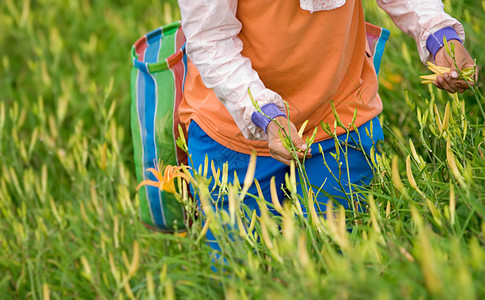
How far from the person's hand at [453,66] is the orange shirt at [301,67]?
207 millimetres

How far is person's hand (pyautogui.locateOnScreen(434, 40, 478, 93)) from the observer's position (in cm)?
139

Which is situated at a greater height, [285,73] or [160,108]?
[285,73]

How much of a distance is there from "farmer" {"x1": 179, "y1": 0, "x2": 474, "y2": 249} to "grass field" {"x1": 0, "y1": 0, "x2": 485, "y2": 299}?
A: 5.7 inches

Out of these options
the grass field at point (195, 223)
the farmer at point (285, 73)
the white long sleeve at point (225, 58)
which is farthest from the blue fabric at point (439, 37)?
the white long sleeve at point (225, 58)

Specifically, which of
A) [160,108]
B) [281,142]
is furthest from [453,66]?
[160,108]

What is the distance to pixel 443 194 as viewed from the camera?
51.8 inches

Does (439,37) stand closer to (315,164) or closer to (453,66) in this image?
(453,66)

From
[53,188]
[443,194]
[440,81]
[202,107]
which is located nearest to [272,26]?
[202,107]

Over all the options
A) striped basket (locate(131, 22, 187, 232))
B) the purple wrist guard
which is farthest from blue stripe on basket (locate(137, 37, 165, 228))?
the purple wrist guard

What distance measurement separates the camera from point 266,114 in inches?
52.4

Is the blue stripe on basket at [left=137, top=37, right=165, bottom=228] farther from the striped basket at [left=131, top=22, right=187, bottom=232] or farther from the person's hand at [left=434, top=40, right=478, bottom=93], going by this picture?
the person's hand at [left=434, top=40, right=478, bottom=93]

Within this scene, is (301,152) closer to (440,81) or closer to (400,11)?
(440,81)

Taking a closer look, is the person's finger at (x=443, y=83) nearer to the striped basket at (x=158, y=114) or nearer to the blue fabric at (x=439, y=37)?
the blue fabric at (x=439, y=37)

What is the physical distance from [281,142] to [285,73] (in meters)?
0.28
